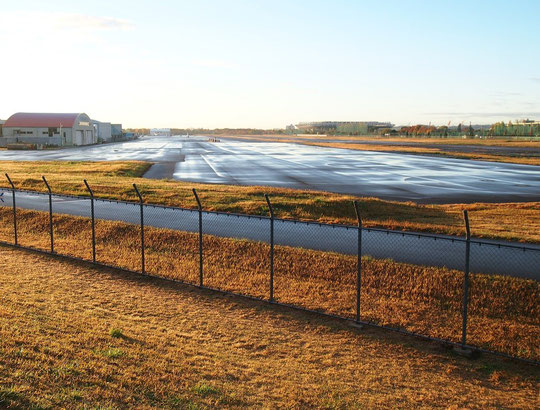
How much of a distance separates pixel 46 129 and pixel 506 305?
12196 centimetres

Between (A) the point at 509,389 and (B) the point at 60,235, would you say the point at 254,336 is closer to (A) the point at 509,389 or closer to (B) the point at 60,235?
(A) the point at 509,389

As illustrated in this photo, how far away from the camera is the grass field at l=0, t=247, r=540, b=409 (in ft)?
22.1

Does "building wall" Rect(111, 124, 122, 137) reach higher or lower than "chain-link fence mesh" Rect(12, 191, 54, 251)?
higher

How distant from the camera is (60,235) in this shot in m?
19.1

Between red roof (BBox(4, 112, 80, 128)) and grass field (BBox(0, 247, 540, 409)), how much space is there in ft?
376

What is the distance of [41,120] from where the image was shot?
11969cm

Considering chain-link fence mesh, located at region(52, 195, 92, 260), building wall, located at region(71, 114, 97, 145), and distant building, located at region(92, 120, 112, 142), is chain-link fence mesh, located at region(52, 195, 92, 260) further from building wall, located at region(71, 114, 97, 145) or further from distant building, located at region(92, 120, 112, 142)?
distant building, located at region(92, 120, 112, 142)

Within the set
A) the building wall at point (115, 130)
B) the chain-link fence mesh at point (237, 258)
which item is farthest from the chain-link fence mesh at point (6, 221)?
the building wall at point (115, 130)

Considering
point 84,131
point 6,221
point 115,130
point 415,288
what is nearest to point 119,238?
point 6,221

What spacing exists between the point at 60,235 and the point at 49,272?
6.11 metres

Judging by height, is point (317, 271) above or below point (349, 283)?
above

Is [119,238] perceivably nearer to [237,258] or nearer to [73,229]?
[73,229]

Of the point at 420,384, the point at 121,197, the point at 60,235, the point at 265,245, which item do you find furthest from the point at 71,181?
the point at 420,384

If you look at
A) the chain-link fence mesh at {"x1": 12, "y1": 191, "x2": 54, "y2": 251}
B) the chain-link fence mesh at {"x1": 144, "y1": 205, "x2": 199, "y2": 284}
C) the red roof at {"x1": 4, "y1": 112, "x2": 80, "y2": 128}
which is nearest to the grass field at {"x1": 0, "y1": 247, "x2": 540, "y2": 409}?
the chain-link fence mesh at {"x1": 144, "y1": 205, "x2": 199, "y2": 284}
